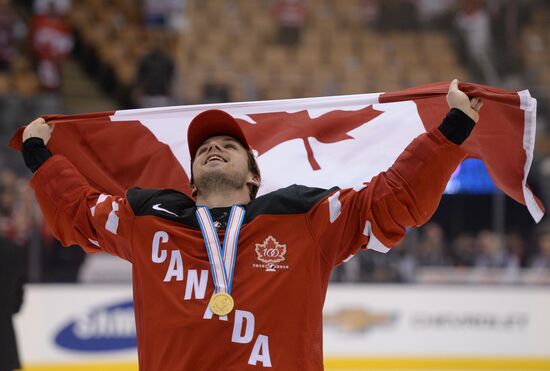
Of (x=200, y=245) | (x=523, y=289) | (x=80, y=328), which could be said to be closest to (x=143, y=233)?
(x=200, y=245)

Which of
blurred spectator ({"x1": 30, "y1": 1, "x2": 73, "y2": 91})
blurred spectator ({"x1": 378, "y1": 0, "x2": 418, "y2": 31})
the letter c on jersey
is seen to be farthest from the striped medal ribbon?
blurred spectator ({"x1": 378, "y1": 0, "x2": 418, "y2": 31})

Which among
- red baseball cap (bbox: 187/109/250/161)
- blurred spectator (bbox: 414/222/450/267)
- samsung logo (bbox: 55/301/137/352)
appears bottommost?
red baseball cap (bbox: 187/109/250/161)

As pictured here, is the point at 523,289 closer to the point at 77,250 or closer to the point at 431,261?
the point at 431,261

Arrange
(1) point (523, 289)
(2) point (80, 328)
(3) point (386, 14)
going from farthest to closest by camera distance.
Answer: (3) point (386, 14) < (1) point (523, 289) < (2) point (80, 328)

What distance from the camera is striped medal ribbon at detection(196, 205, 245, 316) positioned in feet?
9.52

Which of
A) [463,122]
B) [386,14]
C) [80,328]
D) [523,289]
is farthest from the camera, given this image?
[386,14]

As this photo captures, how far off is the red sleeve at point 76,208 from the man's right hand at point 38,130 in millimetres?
172

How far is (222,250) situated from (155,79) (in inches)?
306

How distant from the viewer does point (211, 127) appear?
3.38m

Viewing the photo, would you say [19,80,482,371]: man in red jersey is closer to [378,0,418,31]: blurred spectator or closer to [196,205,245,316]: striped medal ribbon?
[196,205,245,316]: striped medal ribbon

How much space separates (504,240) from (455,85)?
22.2ft

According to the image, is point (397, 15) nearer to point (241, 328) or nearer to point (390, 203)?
point (390, 203)

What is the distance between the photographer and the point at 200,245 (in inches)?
120

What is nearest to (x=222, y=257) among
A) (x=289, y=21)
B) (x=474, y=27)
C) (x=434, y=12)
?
(x=289, y=21)
